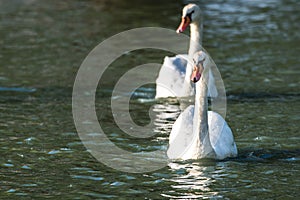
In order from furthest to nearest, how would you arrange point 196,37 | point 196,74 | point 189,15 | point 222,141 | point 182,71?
point 182,71, point 196,37, point 189,15, point 222,141, point 196,74

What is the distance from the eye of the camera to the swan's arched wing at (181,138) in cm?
1081

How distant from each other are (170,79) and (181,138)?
3.60 m

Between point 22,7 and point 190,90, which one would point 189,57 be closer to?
point 190,90

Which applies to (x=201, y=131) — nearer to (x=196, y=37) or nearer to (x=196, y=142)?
(x=196, y=142)

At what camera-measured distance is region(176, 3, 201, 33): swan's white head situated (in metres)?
13.2

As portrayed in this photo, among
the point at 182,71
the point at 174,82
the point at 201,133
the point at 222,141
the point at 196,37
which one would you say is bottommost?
the point at 222,141

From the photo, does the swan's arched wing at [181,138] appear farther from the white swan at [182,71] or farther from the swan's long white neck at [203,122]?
the white swan at [182,71]

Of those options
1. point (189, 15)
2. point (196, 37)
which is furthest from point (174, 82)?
point (189, 15)

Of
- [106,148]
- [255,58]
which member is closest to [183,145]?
[106,148]

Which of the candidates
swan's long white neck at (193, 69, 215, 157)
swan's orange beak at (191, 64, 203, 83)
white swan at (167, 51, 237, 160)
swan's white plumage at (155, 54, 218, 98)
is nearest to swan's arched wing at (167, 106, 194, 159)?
white swan at (167, 51, 237, 160)

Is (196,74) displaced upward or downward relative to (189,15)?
downward

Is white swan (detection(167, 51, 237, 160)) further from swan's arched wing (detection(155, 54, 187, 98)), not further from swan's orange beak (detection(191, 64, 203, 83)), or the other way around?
swan's arched wing (detection(155, 54, 187, 98))

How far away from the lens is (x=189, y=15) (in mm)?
13281

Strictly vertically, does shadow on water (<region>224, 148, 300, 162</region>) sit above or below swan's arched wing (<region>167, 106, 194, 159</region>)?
below
